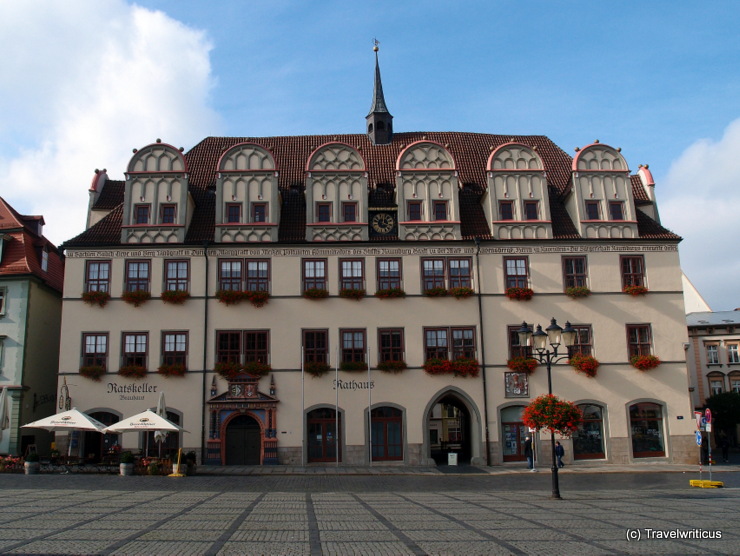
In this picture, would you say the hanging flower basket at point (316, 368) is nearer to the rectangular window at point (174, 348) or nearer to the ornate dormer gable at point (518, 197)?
the rectangular window at point (174, 348)

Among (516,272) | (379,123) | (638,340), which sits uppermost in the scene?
(379,123)

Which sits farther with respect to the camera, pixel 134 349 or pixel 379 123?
pixel 379 123

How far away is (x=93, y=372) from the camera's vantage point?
106ft

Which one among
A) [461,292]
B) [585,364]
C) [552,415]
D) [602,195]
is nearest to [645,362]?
[585,364]

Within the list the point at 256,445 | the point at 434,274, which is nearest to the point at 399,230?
the point at 434,274

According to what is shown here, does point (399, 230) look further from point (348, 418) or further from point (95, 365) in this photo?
point (95, 365)

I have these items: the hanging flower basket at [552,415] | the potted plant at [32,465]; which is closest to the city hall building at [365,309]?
the potted plant at [32,465]

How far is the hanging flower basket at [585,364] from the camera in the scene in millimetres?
33000

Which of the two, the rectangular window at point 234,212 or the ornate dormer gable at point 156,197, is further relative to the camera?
the rectangular window at point 234,212

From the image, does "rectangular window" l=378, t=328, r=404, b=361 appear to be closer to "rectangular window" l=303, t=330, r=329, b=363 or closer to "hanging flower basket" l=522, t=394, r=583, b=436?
"rectangular window" l=303, t=330, r=329, b=363

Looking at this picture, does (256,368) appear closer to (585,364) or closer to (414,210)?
(414,210)

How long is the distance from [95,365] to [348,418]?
1265cm

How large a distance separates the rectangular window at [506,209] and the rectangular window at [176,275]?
16479mm

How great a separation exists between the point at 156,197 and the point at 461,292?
53.9 feet
